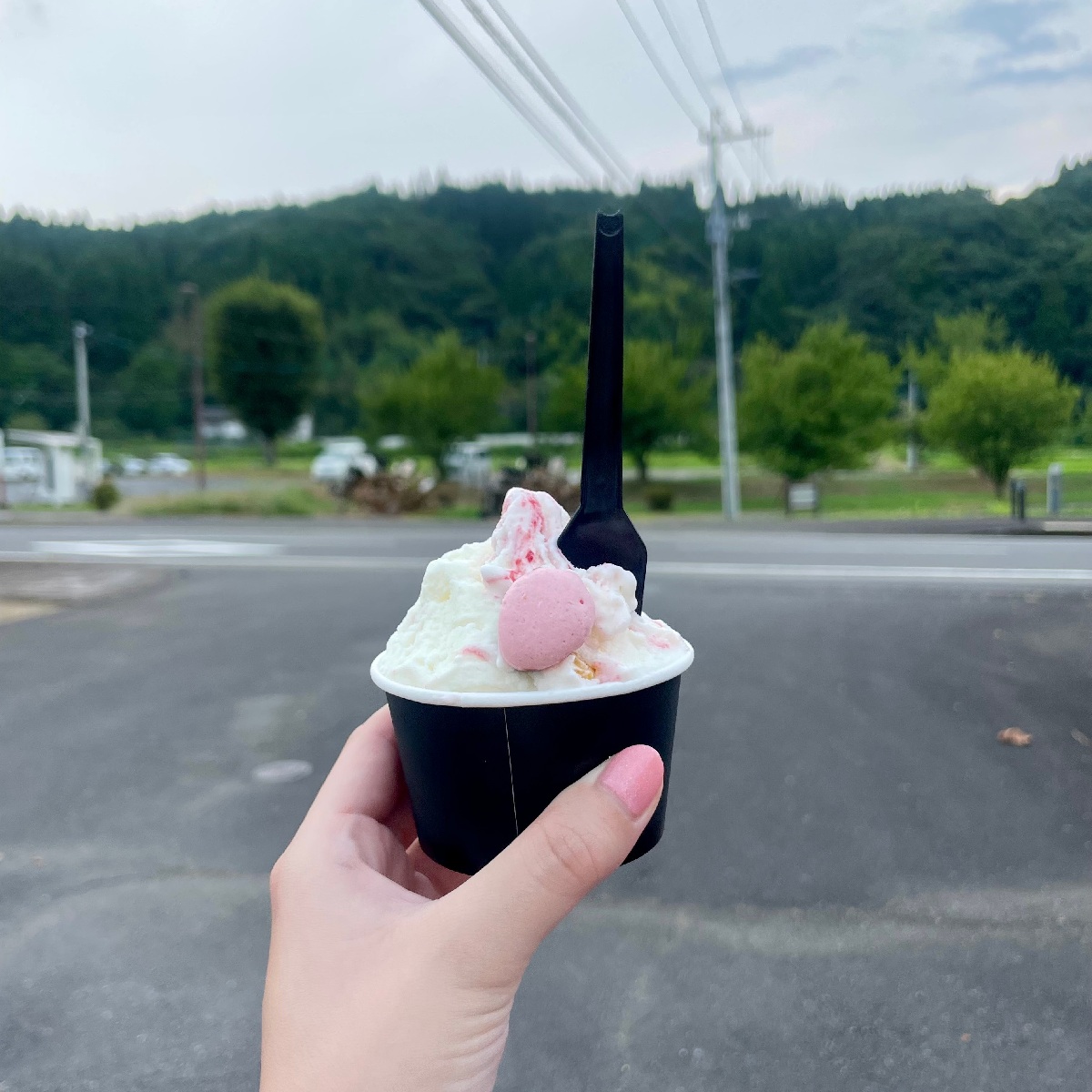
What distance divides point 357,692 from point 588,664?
450 cm

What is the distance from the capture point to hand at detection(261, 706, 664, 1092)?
0.97 meters

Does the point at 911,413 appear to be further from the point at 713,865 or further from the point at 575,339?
the point at 575,339

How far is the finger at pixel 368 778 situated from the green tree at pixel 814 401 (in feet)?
17.0

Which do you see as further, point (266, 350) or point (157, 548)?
point (266, 350)

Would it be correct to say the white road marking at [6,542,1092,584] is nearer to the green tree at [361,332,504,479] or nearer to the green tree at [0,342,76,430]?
the green tree at [361,332,504,479]

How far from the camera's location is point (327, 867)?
3.66 feet

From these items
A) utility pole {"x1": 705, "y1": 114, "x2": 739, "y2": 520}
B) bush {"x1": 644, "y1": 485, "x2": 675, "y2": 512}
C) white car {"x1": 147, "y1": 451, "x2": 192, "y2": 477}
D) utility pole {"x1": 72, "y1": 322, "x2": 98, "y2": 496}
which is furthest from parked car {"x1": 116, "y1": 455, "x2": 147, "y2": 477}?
utility pole {"x1": 705, "y1": 114, "x2": 739, "y2": 520}

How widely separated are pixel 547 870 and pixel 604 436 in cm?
54

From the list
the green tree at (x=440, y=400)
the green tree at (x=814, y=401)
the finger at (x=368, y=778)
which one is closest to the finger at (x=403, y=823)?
the finger at (x=368, y=778)

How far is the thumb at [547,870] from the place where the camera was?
1.00m

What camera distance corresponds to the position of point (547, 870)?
100cm

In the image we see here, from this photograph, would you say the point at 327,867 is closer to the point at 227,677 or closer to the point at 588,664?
the point at 588,664

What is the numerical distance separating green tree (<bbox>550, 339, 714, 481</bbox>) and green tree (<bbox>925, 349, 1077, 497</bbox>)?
14063mm

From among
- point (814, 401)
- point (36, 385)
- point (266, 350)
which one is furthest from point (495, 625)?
point (266, 350)
